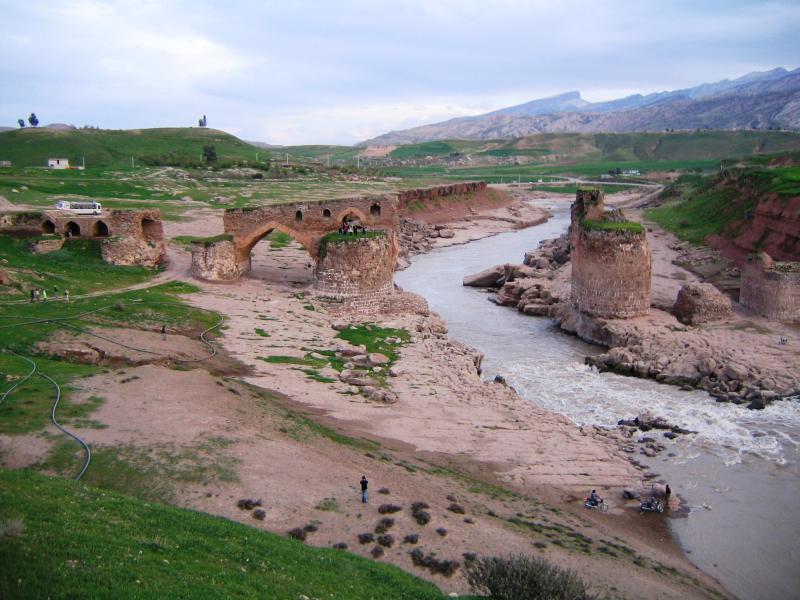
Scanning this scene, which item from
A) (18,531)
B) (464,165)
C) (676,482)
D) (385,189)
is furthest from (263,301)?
(464,165)

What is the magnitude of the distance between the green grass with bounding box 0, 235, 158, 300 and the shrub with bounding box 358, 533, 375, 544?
15.8m

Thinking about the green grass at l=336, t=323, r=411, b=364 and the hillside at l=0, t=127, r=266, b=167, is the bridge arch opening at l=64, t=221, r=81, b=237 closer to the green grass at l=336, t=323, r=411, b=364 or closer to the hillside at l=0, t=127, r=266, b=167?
the green grass at l=336, t=323, r=411, b=364

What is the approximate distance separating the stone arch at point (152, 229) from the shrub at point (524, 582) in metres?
25.0

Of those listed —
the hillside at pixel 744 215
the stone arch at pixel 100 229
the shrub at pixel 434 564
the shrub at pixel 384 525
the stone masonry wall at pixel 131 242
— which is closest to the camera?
the shrub at pixel 434 564

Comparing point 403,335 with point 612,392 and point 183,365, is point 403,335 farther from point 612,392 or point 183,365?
point 183,365

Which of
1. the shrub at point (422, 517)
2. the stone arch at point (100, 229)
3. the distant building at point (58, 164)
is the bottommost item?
the shrub at point (422, 517)

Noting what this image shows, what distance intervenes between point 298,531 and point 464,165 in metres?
150

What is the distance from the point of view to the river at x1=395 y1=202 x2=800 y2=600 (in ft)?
46.6

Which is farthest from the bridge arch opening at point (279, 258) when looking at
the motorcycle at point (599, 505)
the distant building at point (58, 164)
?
the distant building at point (58, 164)

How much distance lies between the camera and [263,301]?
27641mm

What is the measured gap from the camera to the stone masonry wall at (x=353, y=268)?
28.7 metres

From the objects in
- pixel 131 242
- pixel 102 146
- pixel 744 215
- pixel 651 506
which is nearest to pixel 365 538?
pixel 651 506

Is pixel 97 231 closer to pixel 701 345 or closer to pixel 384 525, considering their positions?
pixel 384 525

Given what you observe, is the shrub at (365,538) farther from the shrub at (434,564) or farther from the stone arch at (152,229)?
the stone arch at (152,229)
